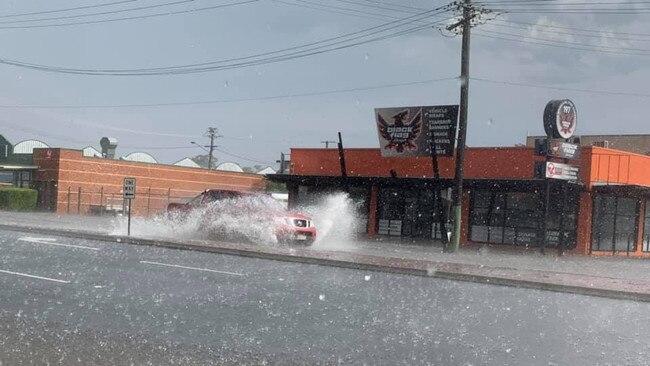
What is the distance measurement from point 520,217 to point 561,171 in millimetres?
3922

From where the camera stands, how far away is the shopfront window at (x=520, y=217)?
2852cm

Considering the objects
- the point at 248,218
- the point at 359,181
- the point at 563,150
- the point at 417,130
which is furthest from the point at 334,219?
the point at 563,150

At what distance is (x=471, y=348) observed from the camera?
7.86m

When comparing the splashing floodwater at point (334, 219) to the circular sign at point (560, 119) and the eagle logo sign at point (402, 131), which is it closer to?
the eagle logo sign at point (402, 131)

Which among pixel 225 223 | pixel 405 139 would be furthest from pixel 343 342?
pixel 405 139

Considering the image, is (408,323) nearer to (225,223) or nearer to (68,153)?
(225,223)

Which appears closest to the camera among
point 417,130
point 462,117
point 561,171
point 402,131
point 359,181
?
point 462,117

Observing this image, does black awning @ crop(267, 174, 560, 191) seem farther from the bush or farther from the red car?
the bush

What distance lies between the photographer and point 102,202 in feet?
164

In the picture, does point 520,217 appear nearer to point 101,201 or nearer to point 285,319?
point 285,319

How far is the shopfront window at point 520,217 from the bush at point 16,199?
99.0ft

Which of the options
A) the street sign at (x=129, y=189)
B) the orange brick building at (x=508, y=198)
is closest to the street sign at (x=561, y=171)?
the orange brick building at (x=508, y=198)

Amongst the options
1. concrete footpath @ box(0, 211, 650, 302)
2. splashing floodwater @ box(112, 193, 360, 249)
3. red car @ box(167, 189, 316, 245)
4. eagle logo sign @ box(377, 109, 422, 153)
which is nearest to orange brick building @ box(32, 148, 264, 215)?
eagle logo sign @ box(377, 109, 422, 153)

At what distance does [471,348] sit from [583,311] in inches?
174
